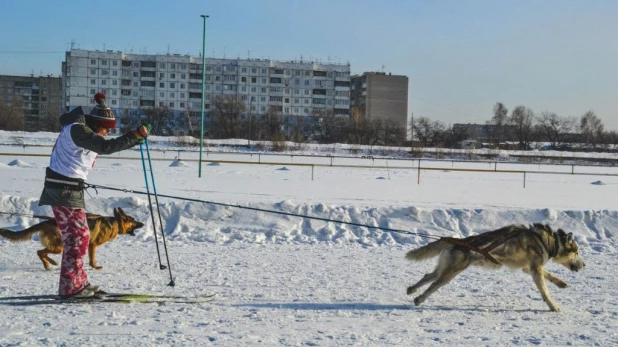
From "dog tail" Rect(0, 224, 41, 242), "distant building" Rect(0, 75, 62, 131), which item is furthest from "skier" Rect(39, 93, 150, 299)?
"distant building" Rect(0, 75, 62, 131)

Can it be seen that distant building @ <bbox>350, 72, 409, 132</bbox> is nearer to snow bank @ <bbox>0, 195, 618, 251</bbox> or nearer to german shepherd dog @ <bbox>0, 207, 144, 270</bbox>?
snow bank @ <bbox>0, 195, 618, 251</bbox>

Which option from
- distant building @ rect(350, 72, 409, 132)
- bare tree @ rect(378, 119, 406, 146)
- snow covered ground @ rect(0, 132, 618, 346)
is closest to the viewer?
snow covered ground @ rect(0, 132, 618, 346)

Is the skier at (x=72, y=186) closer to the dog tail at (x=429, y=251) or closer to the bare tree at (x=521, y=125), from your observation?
the dog tail at (x=429, y=251)

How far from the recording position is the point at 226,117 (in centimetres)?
9950

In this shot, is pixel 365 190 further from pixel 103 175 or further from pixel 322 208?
pixel 103 175

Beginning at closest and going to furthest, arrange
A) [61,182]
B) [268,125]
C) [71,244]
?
[61,182] < [71,244] < [268,125]

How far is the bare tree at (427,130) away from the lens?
313 feet

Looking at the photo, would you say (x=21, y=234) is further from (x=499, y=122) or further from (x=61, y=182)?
(x=499, y=122)

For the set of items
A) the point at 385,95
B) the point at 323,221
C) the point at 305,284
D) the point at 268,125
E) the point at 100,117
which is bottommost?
the point at 305,284

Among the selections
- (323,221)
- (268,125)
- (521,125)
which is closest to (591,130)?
(521,125)

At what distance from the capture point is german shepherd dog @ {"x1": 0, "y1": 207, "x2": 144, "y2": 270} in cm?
893

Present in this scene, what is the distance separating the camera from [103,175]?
25.6m

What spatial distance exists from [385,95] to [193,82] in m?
36.5

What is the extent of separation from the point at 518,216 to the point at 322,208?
4499 mm
